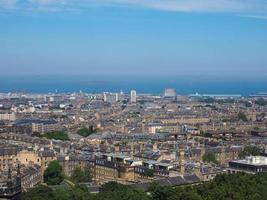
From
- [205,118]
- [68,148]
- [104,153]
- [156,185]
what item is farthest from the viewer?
[205,118]

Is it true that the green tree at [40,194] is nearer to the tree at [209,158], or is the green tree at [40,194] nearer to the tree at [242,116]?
the tree at [209,158]

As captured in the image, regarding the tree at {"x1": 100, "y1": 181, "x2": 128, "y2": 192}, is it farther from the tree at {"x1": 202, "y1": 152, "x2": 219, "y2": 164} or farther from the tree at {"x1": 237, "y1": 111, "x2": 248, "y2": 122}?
the tree at {"x1": 237, "y1": 111, "x2": 248, "y2": 122}

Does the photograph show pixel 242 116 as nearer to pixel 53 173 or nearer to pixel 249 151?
pixel 249 151

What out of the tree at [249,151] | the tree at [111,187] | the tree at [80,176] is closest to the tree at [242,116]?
the tree at [249,151]

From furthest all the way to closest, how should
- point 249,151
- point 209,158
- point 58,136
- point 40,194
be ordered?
point 58,136
point 249,151
point 209,158
point 40,194

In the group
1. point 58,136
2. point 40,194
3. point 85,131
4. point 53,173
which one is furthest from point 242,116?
point 40,194

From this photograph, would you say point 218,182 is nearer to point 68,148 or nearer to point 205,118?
point 68,148

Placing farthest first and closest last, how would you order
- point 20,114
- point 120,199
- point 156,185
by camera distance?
1. point 20,114
2. point 156,185
3. point 120,199

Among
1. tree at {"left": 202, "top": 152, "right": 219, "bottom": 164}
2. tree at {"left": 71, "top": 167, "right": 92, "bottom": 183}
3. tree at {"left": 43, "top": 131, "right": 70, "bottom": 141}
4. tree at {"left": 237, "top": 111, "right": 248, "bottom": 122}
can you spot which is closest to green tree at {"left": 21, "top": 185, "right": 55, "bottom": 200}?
tree at {"left": 71, "top": 167, "right": 92, "bottom": 183}

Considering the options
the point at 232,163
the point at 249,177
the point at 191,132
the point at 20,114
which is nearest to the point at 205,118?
the point at 191,132
